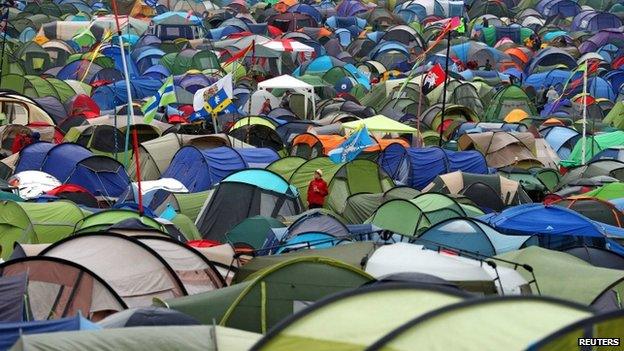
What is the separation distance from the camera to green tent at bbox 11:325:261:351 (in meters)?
8.13

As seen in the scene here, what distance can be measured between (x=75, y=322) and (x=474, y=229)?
793 cm

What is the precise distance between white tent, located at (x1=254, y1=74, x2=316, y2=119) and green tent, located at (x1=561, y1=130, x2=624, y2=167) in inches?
283

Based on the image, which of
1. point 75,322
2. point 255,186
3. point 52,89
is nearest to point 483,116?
point 52,89

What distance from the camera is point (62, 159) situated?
21953mm

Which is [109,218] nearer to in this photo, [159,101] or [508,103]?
[159,101]

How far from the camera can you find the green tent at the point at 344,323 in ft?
24.2

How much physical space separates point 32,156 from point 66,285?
11.3m

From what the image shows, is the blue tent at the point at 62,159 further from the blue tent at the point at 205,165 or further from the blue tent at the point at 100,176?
the blue tent at the point at 205,165

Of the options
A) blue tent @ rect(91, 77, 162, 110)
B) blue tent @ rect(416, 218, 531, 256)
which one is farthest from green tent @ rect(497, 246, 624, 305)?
blue tent @ rect(91, 77, 162, 110)

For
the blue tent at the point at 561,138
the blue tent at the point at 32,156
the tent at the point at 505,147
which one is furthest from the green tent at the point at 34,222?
the blue tent at the point at 561,138

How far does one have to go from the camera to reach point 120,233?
514 inches

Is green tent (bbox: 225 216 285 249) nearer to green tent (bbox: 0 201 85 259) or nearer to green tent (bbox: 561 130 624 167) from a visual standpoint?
green tent (bbox: 0 201 85 259)

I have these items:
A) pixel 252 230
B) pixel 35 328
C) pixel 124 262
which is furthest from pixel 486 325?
pixel 252 230

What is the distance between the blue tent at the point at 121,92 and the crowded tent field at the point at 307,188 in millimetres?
79
